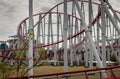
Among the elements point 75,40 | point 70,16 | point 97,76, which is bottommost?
point 97,76

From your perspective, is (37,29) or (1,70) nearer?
(1,70)

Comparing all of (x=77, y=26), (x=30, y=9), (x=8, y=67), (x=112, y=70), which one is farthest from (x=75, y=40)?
(x=8, y=67)

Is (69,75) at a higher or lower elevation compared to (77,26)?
lower

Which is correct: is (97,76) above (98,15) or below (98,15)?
below

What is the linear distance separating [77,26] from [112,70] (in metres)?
21.7

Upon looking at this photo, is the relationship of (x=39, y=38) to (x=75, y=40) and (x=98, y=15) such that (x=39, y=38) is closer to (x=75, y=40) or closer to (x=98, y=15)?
(x=75, y=40)

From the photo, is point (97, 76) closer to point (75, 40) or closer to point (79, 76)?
point (79, 76)

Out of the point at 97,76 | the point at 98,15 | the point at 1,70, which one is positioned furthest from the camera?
the point at 98,15

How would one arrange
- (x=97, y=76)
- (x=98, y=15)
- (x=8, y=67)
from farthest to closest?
(x=98, y=15) → (x=97, y=76) → (x=8, y=67)

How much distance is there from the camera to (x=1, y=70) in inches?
157

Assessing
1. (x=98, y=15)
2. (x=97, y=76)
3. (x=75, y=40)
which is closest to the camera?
(x=97, y=76)

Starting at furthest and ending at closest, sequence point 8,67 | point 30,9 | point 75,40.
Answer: point 75,40 → point 30,9 → point 8,67

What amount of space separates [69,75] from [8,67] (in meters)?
2.88

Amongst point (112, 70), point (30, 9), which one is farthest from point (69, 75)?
point (30, 9)
